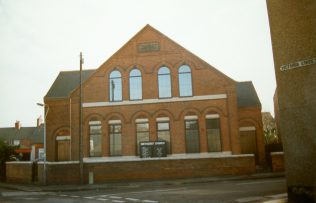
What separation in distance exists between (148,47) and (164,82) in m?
3.34

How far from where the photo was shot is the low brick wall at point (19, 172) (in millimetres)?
23406

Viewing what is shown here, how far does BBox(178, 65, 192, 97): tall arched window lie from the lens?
25.4 meters

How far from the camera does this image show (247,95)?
30703 millimetres

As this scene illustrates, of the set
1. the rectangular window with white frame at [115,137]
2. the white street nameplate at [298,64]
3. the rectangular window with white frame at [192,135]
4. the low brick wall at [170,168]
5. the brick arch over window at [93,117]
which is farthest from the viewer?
the brick arch over window at [93,117]

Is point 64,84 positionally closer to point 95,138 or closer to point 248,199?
point 95,138

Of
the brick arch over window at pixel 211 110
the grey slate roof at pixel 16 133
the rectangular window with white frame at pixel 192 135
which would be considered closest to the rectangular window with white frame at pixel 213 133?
the brick arch over window at pixel 211 110

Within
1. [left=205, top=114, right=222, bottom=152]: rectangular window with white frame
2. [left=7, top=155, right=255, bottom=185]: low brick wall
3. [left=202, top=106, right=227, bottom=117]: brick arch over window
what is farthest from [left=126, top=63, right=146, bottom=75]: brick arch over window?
[left=7, top=155, right=255, bottom=185]: low brick wall

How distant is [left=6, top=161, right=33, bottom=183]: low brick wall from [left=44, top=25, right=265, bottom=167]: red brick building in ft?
9.62

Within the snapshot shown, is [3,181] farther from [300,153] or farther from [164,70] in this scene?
[300,153]

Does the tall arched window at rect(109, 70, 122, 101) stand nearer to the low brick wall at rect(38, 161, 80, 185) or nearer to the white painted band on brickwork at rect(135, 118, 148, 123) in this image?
the white painted band on brickwork at rect(135, 118, 148, 123)

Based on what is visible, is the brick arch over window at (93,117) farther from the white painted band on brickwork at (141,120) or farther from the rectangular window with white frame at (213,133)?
the rectangular window with white frame at (213,133)

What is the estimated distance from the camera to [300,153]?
6680mm

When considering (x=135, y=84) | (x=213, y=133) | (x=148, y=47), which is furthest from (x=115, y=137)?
(x=148, y=47)

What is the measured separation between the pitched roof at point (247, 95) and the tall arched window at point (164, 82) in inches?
312
